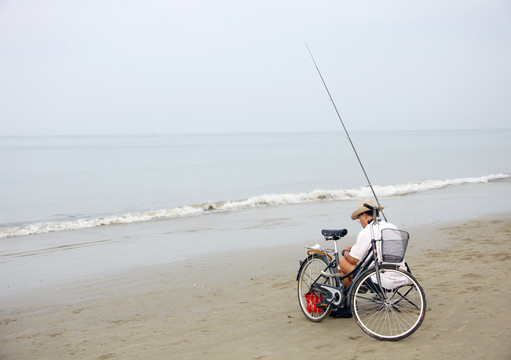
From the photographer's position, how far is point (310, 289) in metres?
5.21

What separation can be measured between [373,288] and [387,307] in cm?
30

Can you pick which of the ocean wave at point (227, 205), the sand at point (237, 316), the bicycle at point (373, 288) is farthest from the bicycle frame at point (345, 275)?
the ocean wave at point (227, 205)

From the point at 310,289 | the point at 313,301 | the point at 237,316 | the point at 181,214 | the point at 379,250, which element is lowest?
the point at 237,316

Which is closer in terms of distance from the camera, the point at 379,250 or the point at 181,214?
the point at 379,250

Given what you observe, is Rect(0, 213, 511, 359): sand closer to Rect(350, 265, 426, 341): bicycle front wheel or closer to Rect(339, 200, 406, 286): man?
Rect(350, 265, 426, 341): bicycle front wheel

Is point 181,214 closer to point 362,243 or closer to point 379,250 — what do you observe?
point 362,243

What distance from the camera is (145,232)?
1328 cm

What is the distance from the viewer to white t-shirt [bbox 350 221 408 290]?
4551 millimetres

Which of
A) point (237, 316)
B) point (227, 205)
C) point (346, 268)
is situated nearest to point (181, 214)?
point (227, 205)

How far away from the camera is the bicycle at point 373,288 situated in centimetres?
443

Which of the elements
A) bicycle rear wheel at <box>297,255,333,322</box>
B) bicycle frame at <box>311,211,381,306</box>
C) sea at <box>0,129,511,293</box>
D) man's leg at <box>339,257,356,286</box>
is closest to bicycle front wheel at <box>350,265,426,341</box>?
bicycle frame at <box>311,211,381,306</box>

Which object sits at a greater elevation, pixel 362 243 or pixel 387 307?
pixel 362 243

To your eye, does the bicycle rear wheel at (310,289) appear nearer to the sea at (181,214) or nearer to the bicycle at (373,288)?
the bicycle at (373,288)

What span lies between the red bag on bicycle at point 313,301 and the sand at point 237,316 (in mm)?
136
